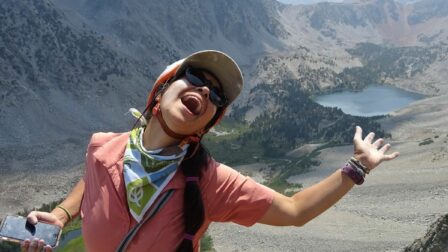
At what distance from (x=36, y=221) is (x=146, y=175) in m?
1.76

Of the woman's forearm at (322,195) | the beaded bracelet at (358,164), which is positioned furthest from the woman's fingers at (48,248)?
the beaded bracelet at (358,164)

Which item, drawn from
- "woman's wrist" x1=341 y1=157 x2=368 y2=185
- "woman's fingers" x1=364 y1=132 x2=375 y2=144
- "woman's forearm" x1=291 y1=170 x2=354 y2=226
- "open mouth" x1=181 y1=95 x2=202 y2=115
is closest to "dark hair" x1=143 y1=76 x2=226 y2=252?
"open mouth" x1=181 y1=95 x2=202 y2=115

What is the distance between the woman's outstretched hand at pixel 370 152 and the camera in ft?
18.7

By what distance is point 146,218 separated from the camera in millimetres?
5492

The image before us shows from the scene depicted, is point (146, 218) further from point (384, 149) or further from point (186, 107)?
point (384, 149)

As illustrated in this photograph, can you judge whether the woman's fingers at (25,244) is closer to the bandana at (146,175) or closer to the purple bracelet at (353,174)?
the bandana at (146,175)

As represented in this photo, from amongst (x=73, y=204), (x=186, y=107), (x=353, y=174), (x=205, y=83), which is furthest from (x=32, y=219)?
(x=353, y=174)

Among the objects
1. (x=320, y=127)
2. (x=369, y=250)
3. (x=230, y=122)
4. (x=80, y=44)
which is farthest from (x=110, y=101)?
(x=369, y=250)

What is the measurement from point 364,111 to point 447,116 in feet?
207

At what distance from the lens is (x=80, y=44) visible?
152 meters

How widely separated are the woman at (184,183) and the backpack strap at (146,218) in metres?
0.01

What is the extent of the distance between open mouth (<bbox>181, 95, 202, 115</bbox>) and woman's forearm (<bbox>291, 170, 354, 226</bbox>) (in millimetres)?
1512

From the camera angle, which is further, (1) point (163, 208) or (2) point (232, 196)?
(2) point (232, 196)

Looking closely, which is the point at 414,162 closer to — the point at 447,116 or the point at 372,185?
the point at 372,185
